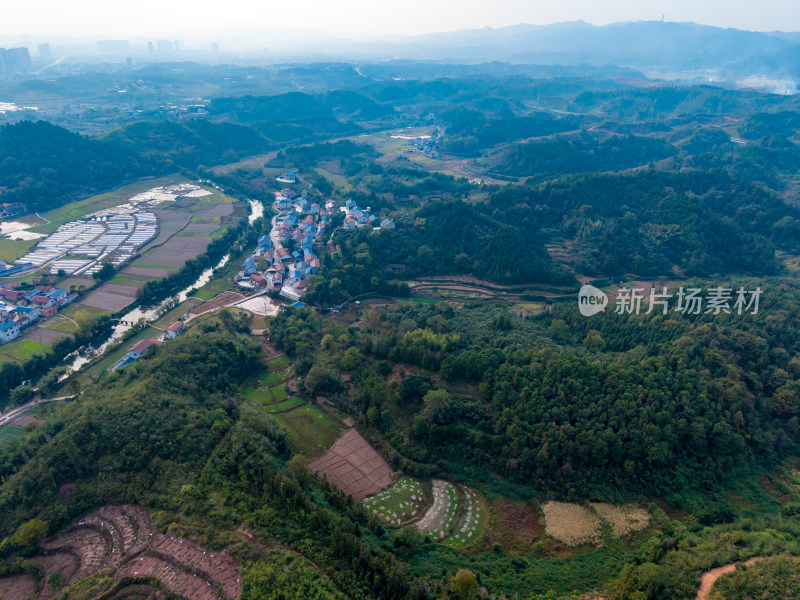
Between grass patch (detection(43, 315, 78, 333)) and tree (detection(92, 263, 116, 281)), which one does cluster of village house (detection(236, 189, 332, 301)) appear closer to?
tree (detection(92, 263, 116, 281))

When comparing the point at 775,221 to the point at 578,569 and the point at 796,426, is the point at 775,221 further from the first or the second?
the point at 578,569

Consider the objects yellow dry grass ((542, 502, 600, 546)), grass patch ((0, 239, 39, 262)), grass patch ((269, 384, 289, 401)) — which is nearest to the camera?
yellow dry grass ((542, 502, 600, 546))

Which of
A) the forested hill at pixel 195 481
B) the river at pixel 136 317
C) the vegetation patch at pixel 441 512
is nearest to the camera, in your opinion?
the forested hill at pixel 195 481

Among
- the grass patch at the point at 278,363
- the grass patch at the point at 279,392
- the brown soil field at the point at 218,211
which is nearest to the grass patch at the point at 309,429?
the grass patch at the point at 279,392

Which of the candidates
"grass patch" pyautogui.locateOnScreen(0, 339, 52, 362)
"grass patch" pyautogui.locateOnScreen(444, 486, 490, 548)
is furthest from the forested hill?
"grass patch" pyautogui.locateOnScreen(0, 339, 52, 362)

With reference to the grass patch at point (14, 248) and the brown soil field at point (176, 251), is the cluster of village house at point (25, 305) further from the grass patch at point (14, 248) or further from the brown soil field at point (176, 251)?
the brown soil field at point (176, 251)

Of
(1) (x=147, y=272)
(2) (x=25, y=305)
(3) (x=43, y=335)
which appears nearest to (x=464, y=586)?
(3) (x=43, y=335)

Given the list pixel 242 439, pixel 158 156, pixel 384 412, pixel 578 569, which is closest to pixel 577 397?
pixel 578 569
